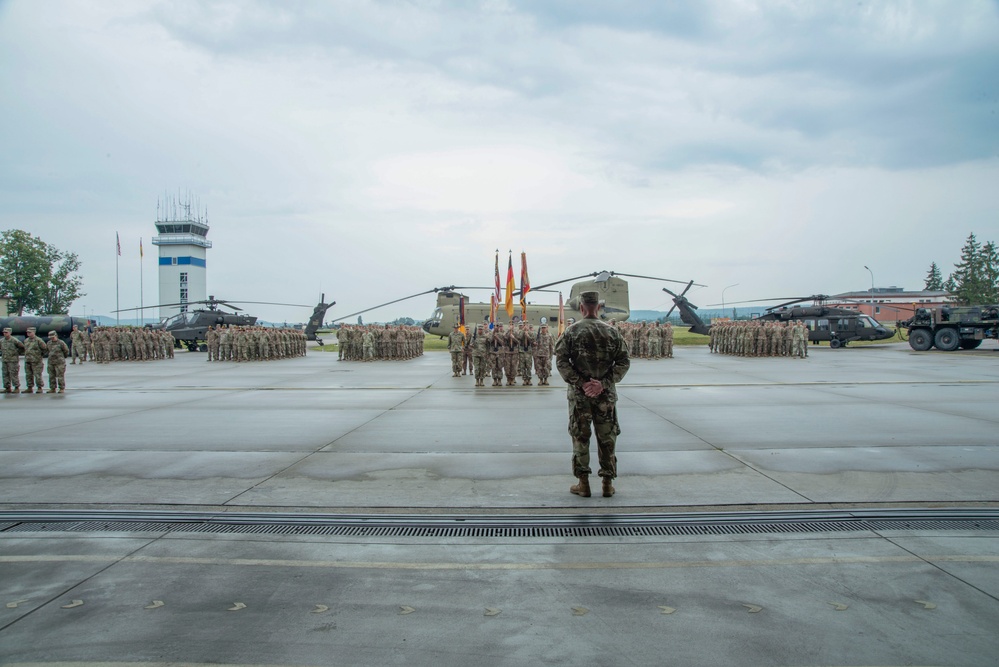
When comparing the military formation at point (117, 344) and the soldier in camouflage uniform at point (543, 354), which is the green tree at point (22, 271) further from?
the soldier in camouflage uniform at point (543, 354)

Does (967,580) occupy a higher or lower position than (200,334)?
lower

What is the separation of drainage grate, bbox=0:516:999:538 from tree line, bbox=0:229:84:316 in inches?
2403

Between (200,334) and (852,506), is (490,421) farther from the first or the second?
(200,334)

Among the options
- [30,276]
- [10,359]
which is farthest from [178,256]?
[10,359]

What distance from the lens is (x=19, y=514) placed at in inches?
193

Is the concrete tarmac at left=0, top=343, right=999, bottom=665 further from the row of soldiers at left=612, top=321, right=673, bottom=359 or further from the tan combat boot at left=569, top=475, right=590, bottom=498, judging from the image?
the row of soldiers at left=612, top=321, right=673, bottom=359

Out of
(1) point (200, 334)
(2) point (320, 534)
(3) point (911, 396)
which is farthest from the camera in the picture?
(1) point (200, 334)

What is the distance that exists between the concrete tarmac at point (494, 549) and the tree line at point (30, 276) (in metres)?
56.7

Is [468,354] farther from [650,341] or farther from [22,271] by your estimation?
[22,271]

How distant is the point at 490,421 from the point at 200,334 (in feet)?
84.3

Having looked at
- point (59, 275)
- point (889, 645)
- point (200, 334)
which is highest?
point (59, 275)

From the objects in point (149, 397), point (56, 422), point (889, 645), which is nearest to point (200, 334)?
point (149, 397)

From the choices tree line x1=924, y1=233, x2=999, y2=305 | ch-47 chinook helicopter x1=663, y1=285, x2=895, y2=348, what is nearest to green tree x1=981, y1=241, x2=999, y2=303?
tree line x1=924, y1=233, x2=999, y2=305

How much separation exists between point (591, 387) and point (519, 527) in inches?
50.7
